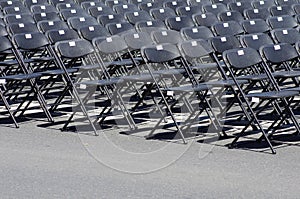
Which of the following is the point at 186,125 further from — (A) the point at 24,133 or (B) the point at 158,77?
(A) the point at 24,133

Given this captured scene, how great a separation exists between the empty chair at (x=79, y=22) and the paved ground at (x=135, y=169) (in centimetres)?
414

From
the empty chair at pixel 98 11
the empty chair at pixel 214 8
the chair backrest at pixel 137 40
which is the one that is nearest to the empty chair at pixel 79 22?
the empty chair at pixel 98 11

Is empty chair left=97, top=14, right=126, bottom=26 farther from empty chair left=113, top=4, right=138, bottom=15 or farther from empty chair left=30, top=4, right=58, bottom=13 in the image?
empty chair left=30, top=4, right=58, bottom=13

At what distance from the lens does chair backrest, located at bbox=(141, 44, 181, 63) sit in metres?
9.65

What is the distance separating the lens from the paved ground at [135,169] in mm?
6527

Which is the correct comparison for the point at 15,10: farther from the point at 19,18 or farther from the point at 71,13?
the point at 19,18

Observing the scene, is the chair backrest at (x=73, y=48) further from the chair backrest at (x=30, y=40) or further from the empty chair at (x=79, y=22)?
the empty chair at (x=79, y=22)

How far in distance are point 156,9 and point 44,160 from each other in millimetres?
7511


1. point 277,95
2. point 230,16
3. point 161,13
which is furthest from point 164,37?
point 161,13

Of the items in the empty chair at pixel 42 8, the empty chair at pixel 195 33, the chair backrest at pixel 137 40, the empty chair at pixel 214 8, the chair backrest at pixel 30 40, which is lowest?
the empty chair at pixel 214 8

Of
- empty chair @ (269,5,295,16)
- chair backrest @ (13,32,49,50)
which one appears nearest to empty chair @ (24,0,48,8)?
empty chair @ (269,5,295,16)

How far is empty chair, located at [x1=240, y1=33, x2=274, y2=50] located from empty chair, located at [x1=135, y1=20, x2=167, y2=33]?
1.89 meters

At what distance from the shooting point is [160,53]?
385 inches

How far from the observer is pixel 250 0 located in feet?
54.1
